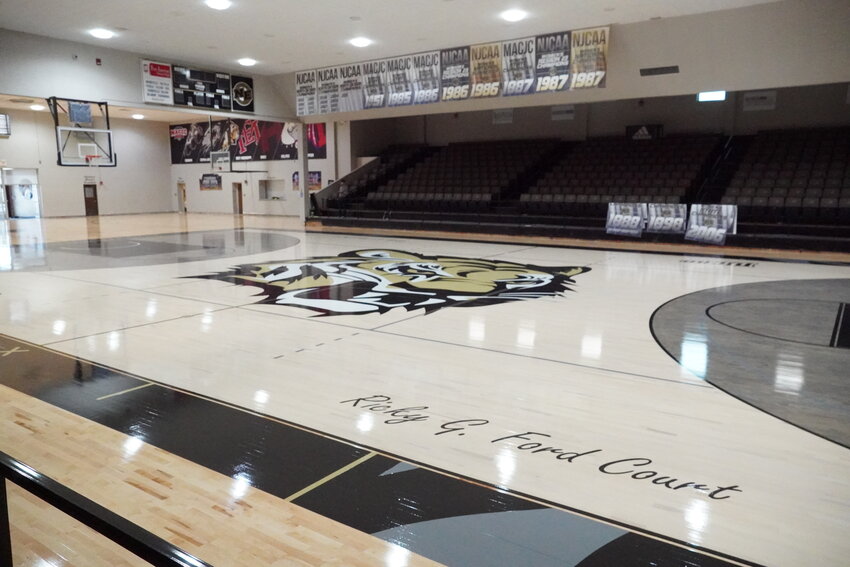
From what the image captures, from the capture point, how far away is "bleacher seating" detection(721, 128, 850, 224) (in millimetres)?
11356

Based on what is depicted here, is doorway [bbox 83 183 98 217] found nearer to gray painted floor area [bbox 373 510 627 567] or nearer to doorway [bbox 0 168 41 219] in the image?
Result: doorway [bbox 0 168 41 219]

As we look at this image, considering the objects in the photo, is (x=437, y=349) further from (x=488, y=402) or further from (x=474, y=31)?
(x=474, y=31)

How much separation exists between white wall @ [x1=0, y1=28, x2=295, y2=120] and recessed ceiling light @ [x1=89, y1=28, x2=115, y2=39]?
84 cm

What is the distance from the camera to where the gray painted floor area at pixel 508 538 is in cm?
212

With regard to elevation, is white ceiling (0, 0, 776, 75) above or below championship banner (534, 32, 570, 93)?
above

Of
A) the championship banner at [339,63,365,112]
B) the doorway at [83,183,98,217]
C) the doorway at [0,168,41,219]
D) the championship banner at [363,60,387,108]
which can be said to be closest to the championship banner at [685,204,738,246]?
the championship banner at [363,60,387,108]

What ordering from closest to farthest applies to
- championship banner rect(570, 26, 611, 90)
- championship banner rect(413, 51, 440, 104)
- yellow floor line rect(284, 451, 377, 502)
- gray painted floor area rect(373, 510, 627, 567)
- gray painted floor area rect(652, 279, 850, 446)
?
1. gray painted floor area rect(373, 510, 627, 567)
2. yellow floor line rect(284, 451, 377, 502)
3. gray painted floor area rect(652, 279, 850, 446)
4. championship banner rect(570, 26, 611, 90)
5. championship banner rect(413, 51, 440, 104)

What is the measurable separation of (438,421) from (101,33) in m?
11.1

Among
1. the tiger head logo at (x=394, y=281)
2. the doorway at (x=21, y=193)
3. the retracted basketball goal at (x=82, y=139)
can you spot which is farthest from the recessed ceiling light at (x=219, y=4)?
the doorway at (x=21, y=193)

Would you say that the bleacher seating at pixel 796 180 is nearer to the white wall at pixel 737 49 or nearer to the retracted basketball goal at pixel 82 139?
the white wall at pixel 737 49

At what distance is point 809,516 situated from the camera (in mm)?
2414

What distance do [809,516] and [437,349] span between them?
2.82 m

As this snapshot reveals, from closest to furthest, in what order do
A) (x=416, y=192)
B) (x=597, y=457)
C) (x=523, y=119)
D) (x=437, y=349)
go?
(x=597, y=457) < (x=437, y=349) < (x=416, y=192) < (x=523, y=119)

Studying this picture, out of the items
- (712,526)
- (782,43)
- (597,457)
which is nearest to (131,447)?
(597,457)
